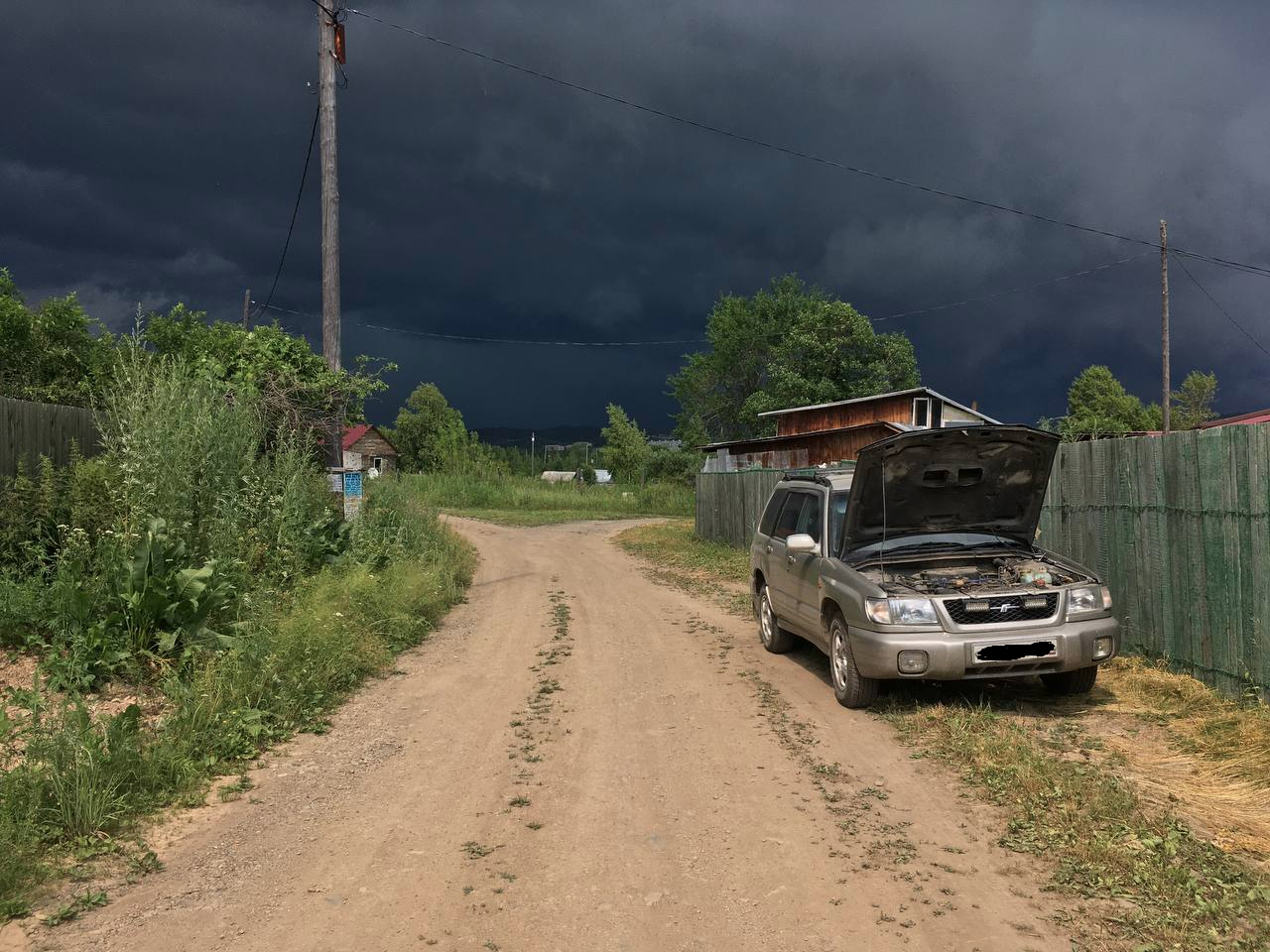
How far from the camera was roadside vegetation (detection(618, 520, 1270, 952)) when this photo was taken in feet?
12.5

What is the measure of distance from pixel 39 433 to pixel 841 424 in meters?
37.6

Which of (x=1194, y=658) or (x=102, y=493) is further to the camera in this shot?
(x=102, y=493)

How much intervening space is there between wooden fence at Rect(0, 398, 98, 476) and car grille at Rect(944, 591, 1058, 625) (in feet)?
28.4

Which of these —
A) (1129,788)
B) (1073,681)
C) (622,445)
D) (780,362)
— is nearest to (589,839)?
(1129,788)

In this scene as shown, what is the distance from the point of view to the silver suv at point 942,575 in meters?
6.81

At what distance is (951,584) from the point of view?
23.9ft

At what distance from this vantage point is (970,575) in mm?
7625

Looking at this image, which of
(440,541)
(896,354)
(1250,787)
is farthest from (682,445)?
(1250,787)

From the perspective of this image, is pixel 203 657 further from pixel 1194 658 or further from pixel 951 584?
pixel 1194 658

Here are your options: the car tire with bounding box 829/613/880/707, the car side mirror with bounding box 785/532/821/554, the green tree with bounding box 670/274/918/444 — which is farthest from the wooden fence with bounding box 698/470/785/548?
the green tree with bounding box 670/274/918/444

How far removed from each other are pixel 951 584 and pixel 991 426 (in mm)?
1317

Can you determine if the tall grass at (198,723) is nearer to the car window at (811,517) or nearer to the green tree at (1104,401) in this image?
the car window at (811,517)

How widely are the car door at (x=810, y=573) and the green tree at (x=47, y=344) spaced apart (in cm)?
1553

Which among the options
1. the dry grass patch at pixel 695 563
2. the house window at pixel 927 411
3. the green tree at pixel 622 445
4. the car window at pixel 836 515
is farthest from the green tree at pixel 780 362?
the car window at pixel 836 515
